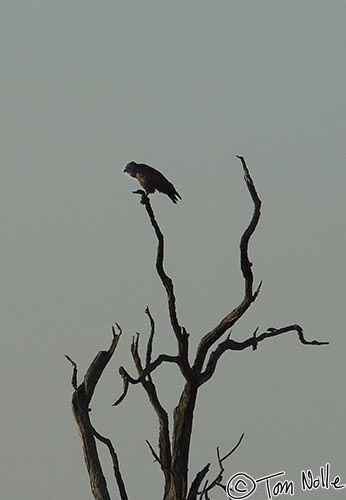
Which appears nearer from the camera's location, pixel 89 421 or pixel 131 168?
pixel 89 421

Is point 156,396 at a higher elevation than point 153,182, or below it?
below

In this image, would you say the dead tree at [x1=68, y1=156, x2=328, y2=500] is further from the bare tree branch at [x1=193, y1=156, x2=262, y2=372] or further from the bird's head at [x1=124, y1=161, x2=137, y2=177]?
the bird's head at [x1=124, y1=161, x2=137, y2=177]

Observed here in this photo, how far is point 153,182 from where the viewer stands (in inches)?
932

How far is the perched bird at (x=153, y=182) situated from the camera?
76.8ft

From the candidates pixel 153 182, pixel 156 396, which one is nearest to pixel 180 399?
pixel 156 396

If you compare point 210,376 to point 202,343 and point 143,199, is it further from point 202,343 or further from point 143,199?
point 143,199

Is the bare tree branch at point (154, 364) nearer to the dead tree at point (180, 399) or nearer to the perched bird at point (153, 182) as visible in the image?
the dead tree at point (180, 399)

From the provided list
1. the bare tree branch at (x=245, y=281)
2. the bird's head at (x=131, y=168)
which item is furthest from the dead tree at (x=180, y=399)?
the bird's head at (x=131, y=168)

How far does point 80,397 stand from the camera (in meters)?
18.2

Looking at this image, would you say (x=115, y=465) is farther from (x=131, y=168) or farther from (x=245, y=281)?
(x=131, y=168)

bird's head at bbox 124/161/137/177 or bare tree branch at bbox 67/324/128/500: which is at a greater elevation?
bird's head at bbox 124/161/137/177

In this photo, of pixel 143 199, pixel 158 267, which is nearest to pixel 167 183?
pixel 143 199

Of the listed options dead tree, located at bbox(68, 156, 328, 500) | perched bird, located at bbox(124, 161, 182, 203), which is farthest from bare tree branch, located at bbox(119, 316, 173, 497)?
perched bird, located at bbox(124, 161, 182, 203)

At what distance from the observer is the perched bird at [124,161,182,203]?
23.4 metres
